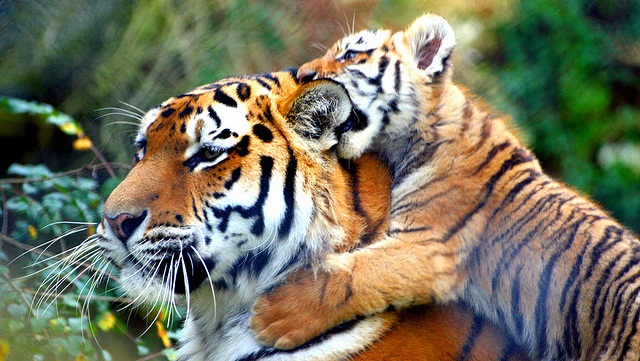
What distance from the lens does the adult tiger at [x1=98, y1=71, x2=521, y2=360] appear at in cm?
219

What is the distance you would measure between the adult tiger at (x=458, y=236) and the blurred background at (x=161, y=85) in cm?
74

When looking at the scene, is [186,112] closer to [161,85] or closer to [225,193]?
[225,193]

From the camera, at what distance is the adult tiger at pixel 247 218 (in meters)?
2.19

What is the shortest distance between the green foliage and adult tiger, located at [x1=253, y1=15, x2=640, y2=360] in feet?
11.3

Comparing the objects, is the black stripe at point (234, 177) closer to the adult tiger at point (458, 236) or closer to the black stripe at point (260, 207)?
the black stripe at point (260, 207)

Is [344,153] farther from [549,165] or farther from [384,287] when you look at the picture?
[549,165]

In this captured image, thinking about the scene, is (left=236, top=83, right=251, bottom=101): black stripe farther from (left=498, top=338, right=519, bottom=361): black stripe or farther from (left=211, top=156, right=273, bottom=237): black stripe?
(left=498, top=338, right=519, bottom=361): black stripe

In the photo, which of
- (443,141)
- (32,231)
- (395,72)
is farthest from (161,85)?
(443,141)

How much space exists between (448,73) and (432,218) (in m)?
0.58

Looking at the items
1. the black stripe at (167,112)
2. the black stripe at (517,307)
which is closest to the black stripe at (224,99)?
the black stripe at (167,112)

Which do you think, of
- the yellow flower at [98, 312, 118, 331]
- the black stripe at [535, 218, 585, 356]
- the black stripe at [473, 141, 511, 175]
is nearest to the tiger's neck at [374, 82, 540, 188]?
the black stripe at [473, 141, 511, 175]

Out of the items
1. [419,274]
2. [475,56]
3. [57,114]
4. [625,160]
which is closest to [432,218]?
[419,274]

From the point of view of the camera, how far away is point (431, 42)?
114 inches

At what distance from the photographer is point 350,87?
2816 mm
